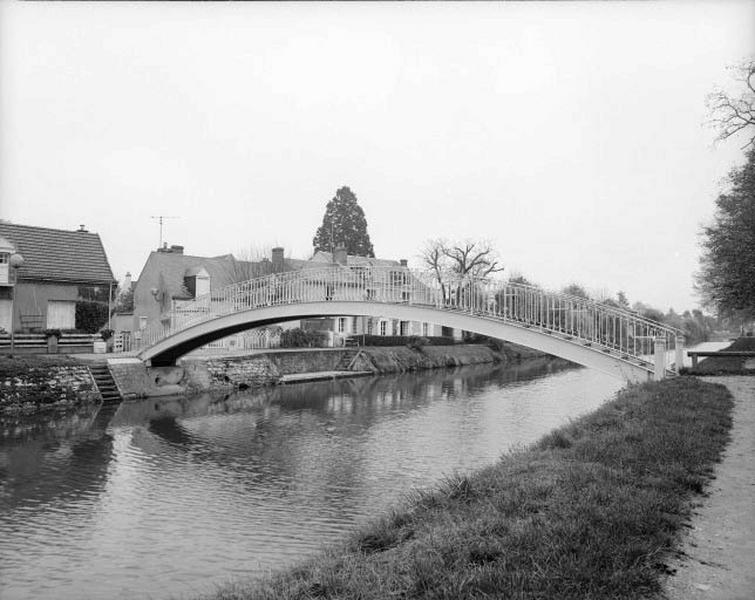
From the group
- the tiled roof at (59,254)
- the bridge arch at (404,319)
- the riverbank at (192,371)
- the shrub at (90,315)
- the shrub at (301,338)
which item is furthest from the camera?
the shrub at (301,338)

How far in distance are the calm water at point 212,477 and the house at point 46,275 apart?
8075mm

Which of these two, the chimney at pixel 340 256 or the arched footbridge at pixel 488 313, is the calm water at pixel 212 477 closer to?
the arched footbridge at pixel 488 313

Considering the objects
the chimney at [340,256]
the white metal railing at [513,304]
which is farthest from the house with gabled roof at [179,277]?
the white metal railing at [513,304]

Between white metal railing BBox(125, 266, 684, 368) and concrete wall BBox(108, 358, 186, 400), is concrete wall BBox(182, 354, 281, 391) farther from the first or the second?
white metal railing BBox(125, 266, 684, 368)

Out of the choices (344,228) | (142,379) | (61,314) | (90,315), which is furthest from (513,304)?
(344,228)

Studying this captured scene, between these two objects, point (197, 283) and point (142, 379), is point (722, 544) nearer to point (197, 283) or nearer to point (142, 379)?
point (142, 379)

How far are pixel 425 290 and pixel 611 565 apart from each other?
1382 cm

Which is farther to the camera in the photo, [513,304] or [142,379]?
[142,379]

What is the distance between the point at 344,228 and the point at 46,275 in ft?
103

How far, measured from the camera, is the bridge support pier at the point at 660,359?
45.4 feet

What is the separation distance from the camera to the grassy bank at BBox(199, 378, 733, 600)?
13.2 ft

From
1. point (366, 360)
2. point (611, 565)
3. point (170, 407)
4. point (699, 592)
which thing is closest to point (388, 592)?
point (611, 565)

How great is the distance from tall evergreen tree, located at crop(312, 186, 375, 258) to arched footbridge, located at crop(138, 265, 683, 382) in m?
32.6

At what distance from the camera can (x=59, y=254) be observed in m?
29.5
